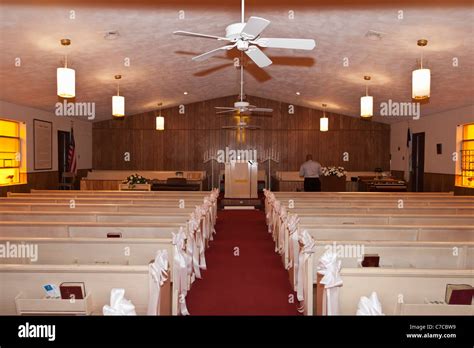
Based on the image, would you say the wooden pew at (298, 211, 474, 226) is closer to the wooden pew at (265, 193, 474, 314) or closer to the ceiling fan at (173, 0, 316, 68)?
the wooden pew at (265, 193, 474, 314)

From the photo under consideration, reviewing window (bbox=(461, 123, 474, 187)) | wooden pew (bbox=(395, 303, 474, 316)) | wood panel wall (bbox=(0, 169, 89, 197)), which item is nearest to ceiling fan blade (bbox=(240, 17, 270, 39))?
wooden pew (bbox=(395, 303, 474, 316))

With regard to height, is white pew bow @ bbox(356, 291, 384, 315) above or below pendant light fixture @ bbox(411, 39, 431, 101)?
below

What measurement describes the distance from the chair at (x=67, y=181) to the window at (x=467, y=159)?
11667 mm

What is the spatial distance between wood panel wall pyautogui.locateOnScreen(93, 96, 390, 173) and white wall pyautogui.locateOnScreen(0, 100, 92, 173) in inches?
26.3

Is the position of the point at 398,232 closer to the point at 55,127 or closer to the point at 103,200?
the point at 103,200

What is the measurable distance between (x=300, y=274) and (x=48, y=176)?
1074 centimetres

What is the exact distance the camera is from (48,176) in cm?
1301

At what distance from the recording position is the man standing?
1120 cm

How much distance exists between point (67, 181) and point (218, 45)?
775 centimetres

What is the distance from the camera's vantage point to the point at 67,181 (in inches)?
564

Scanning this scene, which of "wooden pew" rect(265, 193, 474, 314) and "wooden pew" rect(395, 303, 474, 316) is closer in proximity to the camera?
"wooden pew" rect(395, 303, 474, 316)

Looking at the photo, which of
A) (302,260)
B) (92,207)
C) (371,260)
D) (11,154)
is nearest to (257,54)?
(302,260)

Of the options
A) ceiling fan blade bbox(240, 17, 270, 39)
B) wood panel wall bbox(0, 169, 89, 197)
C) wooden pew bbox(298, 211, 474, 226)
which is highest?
ceiling fan blade bbox(240, 17, 270, 39)

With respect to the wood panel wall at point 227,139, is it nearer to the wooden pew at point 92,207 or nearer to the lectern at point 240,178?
the lectern at point 240,178
